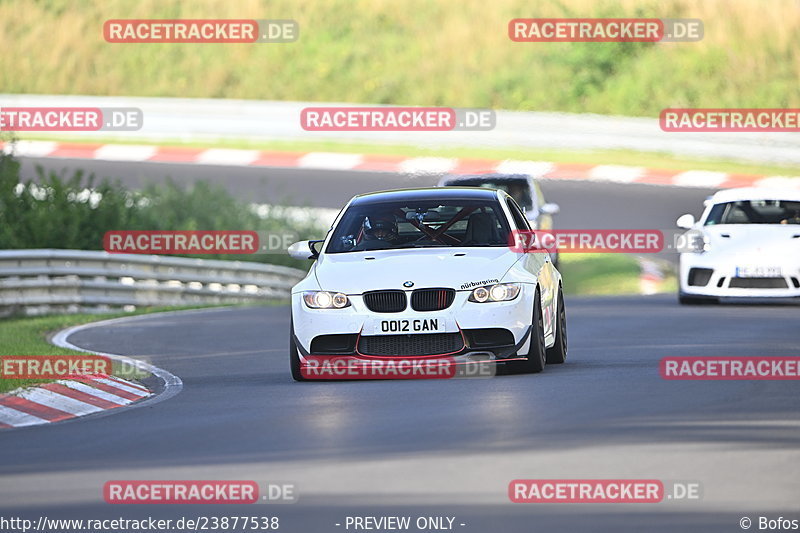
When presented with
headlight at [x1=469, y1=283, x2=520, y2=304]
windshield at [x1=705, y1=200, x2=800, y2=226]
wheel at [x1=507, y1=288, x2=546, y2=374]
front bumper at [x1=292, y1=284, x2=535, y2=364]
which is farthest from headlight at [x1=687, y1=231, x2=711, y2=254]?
headlight at [x1=469, y1=283, x2=520, y2=304]

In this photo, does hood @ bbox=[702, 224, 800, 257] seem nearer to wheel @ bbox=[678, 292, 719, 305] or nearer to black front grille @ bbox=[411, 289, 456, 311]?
wheel @ bbox=[678, 292, 719, 305]

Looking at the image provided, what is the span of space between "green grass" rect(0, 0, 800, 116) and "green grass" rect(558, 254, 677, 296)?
13.8 meters

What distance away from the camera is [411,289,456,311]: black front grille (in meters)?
12.3

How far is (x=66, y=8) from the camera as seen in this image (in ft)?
170

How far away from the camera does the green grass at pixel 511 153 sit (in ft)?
125

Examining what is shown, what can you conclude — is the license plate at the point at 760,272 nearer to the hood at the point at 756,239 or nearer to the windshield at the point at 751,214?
the hood at the point at 756,239

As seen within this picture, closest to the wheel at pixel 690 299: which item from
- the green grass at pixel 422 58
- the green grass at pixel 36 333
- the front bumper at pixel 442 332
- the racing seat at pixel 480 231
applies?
the green grass at pixel 36 333

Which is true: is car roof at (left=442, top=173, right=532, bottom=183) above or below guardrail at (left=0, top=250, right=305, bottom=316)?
above

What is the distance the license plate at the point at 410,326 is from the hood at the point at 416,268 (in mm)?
245

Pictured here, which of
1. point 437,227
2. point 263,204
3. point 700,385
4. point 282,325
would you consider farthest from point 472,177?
point 700,385

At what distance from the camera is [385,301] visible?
12367mm

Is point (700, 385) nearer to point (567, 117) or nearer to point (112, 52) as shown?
point (567, 117)

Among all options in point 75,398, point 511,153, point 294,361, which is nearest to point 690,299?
point 294,361

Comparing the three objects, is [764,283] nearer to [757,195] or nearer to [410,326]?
[757,195]
